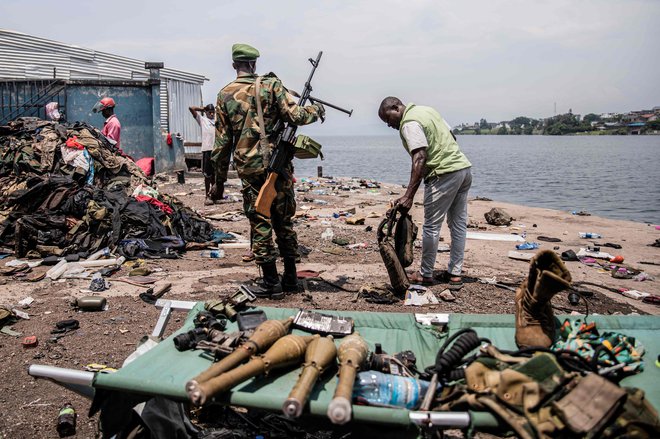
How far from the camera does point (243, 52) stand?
200 inches

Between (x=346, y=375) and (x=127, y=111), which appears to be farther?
(x=127, y=111)

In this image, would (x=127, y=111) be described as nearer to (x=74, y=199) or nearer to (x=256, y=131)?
(x=74, y=199)

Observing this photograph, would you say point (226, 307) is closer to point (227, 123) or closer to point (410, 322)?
point (410, 322)

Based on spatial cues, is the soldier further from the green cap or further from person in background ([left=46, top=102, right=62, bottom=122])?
person in background ([left=46, top=102, right=62, bottom=122])

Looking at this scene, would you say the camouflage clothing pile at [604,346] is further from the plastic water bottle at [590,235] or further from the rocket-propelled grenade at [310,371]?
the plastic water bottle at [590,235]

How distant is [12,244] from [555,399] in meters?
7.09

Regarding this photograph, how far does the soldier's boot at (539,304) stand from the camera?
2990 mm

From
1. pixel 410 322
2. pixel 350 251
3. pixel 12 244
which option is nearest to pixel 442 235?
pixel 350 251

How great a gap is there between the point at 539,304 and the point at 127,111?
1510cm

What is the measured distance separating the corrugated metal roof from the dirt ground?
465 inches

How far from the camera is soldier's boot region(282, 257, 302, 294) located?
17.7 feet

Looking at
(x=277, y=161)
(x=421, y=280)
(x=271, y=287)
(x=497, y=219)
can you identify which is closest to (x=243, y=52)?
(x=277, y=161)

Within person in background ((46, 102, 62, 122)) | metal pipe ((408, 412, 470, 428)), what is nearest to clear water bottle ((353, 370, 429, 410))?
metal pipe ((408, 412, 470, 428))

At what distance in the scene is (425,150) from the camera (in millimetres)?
5234
